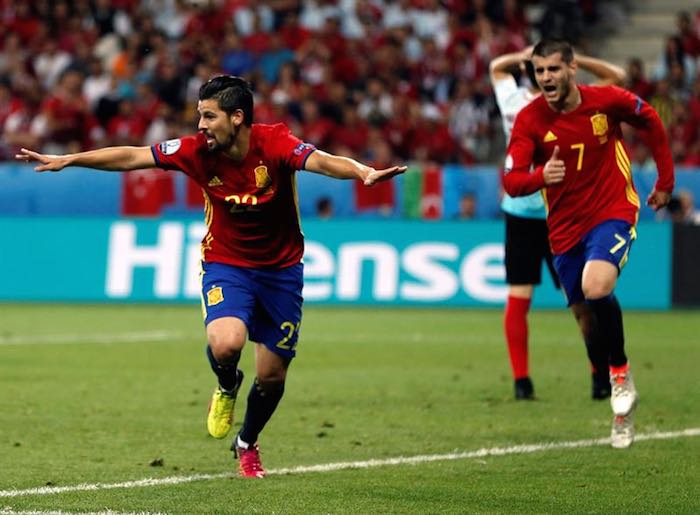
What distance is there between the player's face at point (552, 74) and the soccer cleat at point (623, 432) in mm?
1950

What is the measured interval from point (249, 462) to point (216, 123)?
5.67 feet

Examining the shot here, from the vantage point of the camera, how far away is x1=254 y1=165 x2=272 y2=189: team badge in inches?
309

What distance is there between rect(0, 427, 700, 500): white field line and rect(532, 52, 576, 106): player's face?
2.06 meters

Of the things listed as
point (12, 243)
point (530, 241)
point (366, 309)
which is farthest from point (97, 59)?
point (530, 241)

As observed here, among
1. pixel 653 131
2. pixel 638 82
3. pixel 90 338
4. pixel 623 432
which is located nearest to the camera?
pixel 623 432

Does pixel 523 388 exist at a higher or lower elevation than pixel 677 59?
lower

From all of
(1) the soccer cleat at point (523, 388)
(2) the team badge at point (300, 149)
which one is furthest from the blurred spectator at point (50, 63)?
(2) the team badge at point (300, 149)

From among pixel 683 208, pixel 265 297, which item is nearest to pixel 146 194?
pixel 683 208

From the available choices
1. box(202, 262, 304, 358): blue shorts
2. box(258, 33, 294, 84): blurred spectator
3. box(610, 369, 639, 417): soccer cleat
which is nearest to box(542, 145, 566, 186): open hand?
box(610, 369, 639, 417): soccer cleat

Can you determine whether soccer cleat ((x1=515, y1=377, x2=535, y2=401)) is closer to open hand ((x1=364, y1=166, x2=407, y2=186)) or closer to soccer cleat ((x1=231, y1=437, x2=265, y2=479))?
soccer cleat ((x1=231, y1=437, x2=265, y2=479))

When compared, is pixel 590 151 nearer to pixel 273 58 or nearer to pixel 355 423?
pixel 355 423

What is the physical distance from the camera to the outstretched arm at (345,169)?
733 cm

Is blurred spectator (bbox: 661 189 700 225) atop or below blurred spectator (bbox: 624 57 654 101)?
below

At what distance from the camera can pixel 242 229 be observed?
8.02 meters
